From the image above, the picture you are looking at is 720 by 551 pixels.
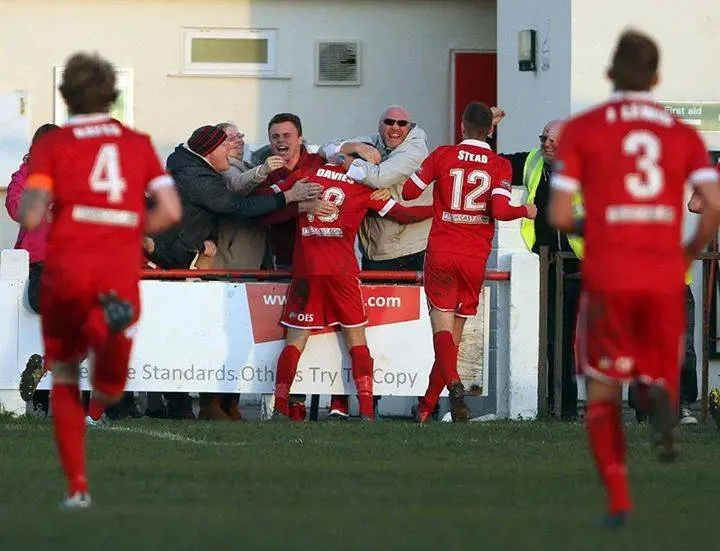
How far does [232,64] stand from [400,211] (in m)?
5.15

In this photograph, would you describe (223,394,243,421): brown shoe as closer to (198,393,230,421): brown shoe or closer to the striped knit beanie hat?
(198,393,230,421): brown shoe

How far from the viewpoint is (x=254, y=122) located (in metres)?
18.7

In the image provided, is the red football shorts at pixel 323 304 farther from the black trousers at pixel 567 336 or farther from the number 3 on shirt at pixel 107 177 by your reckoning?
the number 3 on shirt at pixel 107 177

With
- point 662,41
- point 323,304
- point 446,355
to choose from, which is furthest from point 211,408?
point 662,41

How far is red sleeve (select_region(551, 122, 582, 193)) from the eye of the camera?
734 cm

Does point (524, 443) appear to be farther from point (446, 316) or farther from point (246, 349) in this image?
point (246, 349)

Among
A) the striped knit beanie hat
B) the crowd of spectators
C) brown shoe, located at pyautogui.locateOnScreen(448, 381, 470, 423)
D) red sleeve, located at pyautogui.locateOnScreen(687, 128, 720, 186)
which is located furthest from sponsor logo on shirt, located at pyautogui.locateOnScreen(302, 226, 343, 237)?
red sleeve, located at pyautogui.locateOnScreen(687, 128, 720, 186)

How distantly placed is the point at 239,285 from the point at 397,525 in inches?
271

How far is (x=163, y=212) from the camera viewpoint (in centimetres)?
788

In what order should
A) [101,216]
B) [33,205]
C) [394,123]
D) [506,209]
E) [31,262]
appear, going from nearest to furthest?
1. [33,205]
2. [101,216]
3. [506,209]
4. [31,262]
5. [394,123]

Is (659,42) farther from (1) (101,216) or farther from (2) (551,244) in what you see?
(1) (101,216)

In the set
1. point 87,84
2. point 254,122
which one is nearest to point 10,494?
point 87,84

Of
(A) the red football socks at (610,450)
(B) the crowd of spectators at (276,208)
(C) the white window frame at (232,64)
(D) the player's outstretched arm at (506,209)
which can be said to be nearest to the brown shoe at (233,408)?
(B) the crowd of spectators at (276,208)

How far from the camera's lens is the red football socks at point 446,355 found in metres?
13.5
